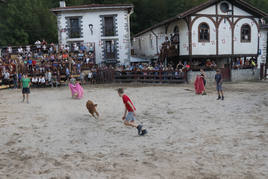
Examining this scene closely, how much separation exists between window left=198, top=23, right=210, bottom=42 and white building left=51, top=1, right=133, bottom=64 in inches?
301

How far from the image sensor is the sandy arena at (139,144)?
5027 millimetres

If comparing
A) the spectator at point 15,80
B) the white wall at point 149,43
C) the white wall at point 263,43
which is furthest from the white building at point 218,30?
the spectator at point 15,80

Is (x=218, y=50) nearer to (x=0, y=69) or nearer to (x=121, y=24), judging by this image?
(x=121, y=24)

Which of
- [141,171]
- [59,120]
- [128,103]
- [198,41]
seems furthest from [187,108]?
[198,41]

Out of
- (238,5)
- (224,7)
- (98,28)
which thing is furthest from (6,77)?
(238,5)

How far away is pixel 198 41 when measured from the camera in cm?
2170

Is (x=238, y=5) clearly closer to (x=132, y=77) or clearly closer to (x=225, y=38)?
(x=225, y=38)

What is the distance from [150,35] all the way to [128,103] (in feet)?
78.0

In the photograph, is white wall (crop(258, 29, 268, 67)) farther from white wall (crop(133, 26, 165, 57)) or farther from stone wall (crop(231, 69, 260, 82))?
white wall (crop(133, 26, 165, 57))

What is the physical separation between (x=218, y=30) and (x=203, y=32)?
143 cm

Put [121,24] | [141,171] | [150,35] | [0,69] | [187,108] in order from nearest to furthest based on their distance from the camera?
[141,171] → [187,108] → [0,69] → [121,24] → [150,35]

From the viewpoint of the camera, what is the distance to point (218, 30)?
22078 millimetres

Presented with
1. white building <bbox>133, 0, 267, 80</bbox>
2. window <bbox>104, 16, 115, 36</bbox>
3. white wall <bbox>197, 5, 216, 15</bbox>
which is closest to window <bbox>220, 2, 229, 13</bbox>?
white building <bbox>133, 0, 267, 80</bbox>

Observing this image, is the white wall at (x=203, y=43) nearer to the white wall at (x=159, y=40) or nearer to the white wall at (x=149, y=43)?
the white wall at (x=159, y=40)
